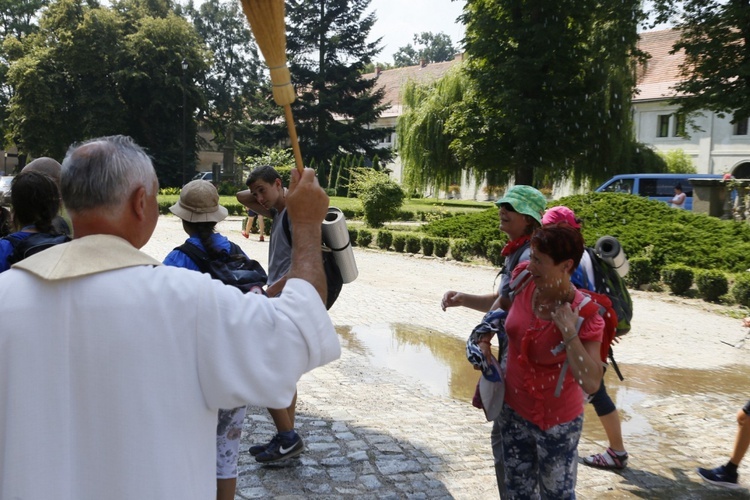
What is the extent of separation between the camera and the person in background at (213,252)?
12.3 feet

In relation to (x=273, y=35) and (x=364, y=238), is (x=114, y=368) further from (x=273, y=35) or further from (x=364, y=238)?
(x=364, y=238)

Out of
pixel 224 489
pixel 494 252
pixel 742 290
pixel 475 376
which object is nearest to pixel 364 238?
pixel 494 252

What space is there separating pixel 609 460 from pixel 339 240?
3318mm

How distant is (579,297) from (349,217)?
1153 inches

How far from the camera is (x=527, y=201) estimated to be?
13.2ft

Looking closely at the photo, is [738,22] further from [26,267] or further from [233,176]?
[233,176]

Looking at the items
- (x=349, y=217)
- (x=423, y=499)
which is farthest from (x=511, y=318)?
(x=349, y=217)

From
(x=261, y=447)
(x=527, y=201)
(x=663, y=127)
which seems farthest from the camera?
(x=663, y=127)

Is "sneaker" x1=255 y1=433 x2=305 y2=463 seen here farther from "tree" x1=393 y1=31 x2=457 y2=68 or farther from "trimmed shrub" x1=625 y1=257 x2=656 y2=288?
"tree" x1=393 y1=31 x2=457 y2=68

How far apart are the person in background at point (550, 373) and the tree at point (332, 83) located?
4816 cm

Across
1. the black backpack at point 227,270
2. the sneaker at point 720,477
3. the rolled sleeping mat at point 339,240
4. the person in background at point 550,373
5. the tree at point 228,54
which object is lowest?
the sneaker at point 720,477

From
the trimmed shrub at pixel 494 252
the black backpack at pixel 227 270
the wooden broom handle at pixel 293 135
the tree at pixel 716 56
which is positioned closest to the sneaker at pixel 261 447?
the black backpack at pixel 227 270

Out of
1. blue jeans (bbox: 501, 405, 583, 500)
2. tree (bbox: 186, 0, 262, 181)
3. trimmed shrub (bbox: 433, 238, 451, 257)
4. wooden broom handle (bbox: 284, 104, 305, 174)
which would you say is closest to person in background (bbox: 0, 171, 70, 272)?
wooden broom handle (bbox: 284, 104, 305, 174)

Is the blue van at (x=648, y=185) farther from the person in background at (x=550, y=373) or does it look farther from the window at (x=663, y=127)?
the person in background at (x=550, y=373)
